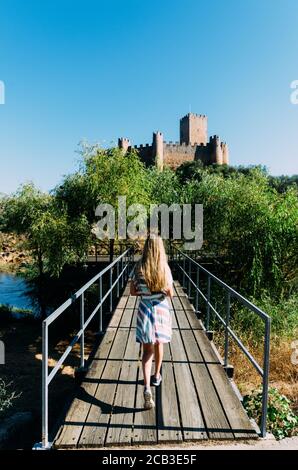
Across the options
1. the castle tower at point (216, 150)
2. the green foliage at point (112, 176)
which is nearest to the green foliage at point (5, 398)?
the green foliage at point (112, 176)

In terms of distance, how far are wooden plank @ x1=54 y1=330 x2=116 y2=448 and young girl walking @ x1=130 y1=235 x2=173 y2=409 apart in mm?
593

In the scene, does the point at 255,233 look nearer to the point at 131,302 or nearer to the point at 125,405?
the point at 131,302

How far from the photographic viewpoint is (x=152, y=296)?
367 cm

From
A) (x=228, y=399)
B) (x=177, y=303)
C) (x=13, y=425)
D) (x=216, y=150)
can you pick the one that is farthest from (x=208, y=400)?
(x=216, y=150)

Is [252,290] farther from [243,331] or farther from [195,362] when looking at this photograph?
[195,362]

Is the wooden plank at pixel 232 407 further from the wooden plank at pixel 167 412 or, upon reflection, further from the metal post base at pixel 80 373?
the metal post base at pixel 80 373

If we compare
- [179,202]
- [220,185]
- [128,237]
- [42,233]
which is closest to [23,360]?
[42,233]

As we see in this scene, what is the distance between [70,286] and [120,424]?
16.6 meters

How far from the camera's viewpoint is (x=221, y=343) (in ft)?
30.4

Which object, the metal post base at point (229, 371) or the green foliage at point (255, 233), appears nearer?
the metal post base at point (229, 371)

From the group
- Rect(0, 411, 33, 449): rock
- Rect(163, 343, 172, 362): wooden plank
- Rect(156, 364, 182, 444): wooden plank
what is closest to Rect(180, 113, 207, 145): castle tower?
Rect(0, 411, 33, 449): rock

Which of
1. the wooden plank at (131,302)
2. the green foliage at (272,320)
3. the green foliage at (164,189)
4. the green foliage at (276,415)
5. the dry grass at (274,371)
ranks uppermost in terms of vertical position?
the green foliage at (164,189)

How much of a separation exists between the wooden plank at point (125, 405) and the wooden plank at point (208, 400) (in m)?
0.66

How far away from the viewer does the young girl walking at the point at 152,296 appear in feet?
11.6
